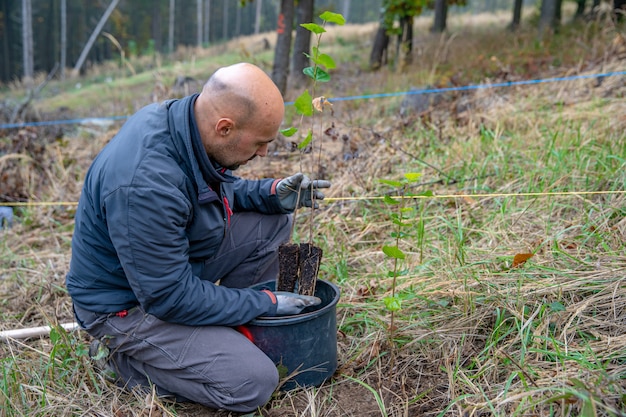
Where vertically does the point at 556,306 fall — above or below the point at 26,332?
Result: above

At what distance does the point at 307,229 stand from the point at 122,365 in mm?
1608

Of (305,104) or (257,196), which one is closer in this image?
(305,104)

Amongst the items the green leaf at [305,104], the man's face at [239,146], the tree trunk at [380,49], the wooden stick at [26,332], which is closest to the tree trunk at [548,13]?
the tree trunk at [380,49]

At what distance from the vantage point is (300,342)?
210 cm

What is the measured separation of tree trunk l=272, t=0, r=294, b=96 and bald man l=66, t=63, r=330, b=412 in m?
4.97

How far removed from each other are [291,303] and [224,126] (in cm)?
74

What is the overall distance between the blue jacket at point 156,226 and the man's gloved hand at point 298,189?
394 mm

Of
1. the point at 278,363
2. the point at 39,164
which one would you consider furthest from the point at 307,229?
the point at 39,164

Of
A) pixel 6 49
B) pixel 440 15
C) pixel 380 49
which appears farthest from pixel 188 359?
pixel 6 49

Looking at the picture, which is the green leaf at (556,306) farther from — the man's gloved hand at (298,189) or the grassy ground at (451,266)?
the man's gloved hand at (298,189)

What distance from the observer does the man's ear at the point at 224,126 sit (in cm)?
191

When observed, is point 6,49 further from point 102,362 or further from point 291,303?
point 291,303

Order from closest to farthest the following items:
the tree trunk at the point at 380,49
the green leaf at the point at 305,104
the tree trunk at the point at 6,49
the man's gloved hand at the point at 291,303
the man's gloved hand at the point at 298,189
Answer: the green leaf at the point at 305,104 → the man's gloved hand at the point at 291,303 → the man's gloved hand at the point at 298,189 → the tree trunk at the point at 380,49 → the tree trunk at the point at 6,49

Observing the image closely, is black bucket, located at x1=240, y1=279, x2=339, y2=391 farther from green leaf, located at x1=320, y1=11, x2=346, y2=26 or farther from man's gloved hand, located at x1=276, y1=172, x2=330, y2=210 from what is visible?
green leaf, located at x1=320, y1=11, x2=346, y2=26
